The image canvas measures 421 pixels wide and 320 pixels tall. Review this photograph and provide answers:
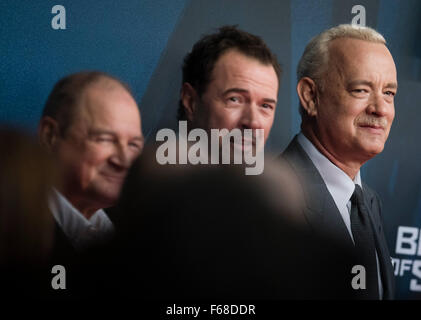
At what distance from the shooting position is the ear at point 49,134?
1775 mm

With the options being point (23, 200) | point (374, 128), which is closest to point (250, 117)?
point (374, 128)

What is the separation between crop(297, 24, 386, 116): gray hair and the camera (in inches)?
73.9

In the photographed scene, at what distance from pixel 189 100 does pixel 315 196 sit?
60 cm

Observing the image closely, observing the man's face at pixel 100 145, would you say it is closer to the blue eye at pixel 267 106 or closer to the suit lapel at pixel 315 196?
the blue eye at pixel 267 106

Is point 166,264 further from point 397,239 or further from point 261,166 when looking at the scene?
point 397,239

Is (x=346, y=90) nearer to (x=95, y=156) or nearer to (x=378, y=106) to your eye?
(x=378, y=106)

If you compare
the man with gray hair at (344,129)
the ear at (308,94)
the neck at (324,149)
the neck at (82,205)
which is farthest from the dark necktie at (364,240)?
the neck at (82,205)

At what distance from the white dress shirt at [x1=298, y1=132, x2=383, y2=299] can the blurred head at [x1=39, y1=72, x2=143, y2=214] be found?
64 cm

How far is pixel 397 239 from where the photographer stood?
1981mm

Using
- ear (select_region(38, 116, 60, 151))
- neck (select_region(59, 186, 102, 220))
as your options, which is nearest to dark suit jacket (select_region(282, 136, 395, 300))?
neck (select_region(59, 186, 102, 220))

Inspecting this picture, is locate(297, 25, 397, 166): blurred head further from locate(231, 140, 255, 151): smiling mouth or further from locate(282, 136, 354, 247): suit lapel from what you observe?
locate(231, 140, 255, 151): smiling mouth

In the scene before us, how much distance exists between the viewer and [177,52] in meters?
1.86

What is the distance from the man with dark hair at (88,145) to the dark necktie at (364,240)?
860mm

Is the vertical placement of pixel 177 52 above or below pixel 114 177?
above
